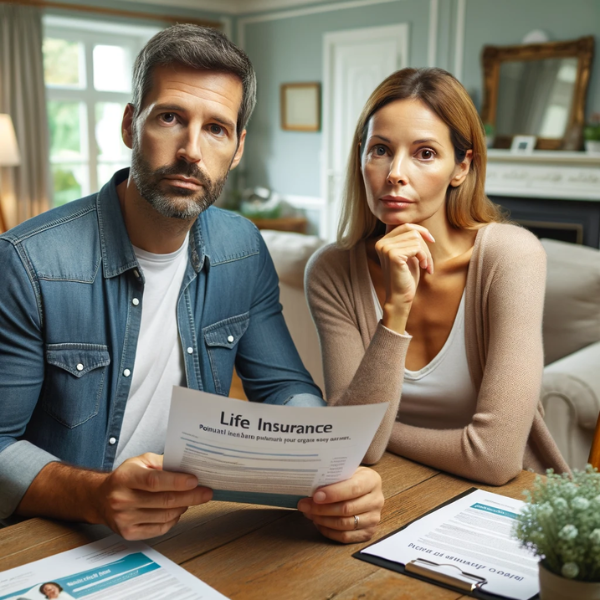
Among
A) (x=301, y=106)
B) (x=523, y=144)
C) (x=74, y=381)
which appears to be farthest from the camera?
(x=301, y=106)

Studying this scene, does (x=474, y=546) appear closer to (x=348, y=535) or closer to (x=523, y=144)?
(x=348, y=535)

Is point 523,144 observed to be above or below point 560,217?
above

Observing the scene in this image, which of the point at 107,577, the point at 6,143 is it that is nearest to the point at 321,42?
the point at 6,143

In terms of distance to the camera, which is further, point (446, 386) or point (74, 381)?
point (446, 386)

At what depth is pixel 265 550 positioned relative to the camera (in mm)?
915

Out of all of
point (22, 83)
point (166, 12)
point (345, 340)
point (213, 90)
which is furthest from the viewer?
point (166, 12)

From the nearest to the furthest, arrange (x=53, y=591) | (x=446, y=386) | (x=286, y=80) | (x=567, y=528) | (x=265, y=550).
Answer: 1. (x=567, y=528)
2. (x=53, y=591)
3. (x=265, y=550)
4. (x=446, y=386)
5. (x=286, y=80)

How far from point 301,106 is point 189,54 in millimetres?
6024

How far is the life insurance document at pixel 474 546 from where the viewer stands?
2.77ft

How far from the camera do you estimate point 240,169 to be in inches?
309

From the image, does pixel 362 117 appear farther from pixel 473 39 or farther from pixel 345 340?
pixel 473 39

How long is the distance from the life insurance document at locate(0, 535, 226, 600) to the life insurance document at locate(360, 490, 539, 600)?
243mm

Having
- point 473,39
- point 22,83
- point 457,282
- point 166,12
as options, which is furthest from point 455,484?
point 166,12

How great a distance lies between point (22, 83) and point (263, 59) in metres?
2.48
